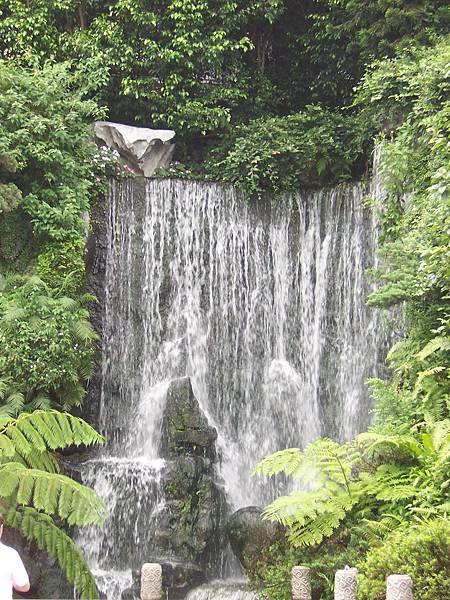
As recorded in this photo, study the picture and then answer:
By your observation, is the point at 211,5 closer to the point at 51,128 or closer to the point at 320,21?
the point at 320,21

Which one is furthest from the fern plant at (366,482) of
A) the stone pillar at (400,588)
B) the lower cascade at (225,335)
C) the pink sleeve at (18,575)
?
the pink sleeve at (18,575)

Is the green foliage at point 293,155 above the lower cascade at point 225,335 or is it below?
above

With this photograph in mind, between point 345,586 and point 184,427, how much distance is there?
19.2 ft

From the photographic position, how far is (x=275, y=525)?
32.9ft

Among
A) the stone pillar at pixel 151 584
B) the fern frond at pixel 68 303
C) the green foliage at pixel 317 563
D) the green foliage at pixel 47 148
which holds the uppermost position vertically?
the green foliage at pixel 47 148

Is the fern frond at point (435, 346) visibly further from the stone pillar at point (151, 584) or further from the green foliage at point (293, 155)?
the green foliage at point (293, 155)

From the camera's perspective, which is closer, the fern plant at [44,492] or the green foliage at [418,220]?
Answer: the fern plant at [44,492]

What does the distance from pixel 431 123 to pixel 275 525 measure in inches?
238

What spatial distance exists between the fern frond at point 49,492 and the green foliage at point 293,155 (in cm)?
882

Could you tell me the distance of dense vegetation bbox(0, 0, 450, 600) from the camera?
8.00 m

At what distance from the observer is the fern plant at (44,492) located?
23.8 feet

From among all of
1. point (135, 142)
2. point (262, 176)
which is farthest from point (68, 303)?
point (262, 176)

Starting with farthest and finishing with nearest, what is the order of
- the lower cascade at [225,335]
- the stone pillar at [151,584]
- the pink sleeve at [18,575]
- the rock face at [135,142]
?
1. the rock face at [135,142]
2. the lower cascade at [225,335]
3. the stone pillar at [151,584]
4. the pink sleeve at [18,575]

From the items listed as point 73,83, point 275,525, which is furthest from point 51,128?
point 275,525
